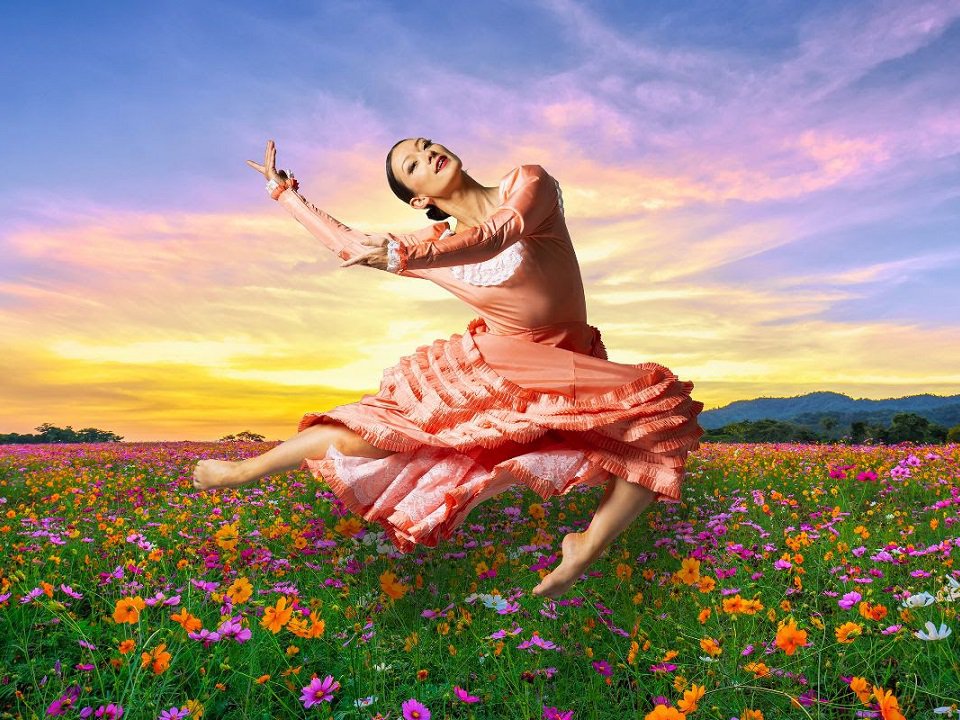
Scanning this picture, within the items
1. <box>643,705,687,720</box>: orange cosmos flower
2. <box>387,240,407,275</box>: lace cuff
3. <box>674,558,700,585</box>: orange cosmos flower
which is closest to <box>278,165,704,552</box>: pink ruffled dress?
<box>387,240,407,275</box>: lace cuff

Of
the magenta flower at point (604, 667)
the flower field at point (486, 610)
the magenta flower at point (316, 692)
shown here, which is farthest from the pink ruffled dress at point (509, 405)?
the magenta flower at point (316, 692)

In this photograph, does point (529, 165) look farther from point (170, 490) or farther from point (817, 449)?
point (817, 449)

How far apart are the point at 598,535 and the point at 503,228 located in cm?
169

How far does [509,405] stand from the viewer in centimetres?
439

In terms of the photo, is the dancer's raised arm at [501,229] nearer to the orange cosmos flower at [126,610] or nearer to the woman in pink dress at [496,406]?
the woman in pink dress at [496,406]

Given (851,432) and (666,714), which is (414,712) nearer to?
(666,714)

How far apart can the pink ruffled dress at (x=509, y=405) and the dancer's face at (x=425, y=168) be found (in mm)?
249

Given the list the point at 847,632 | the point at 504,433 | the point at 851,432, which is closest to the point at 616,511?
the point at 504,433

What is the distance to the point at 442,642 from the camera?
147 inches

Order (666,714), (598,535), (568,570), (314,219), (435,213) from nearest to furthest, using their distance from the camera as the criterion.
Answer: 1. (666,714)
2. (568,570)
3. (598,535)
4. (314,219)
5. (435,213)

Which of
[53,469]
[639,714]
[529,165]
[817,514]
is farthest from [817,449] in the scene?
[53,469]

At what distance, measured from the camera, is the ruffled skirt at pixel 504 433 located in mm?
4238

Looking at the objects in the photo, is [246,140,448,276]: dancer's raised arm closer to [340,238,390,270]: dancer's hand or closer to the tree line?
[340,238,390,270]: dancer's hand

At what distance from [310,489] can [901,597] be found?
4562 mm
